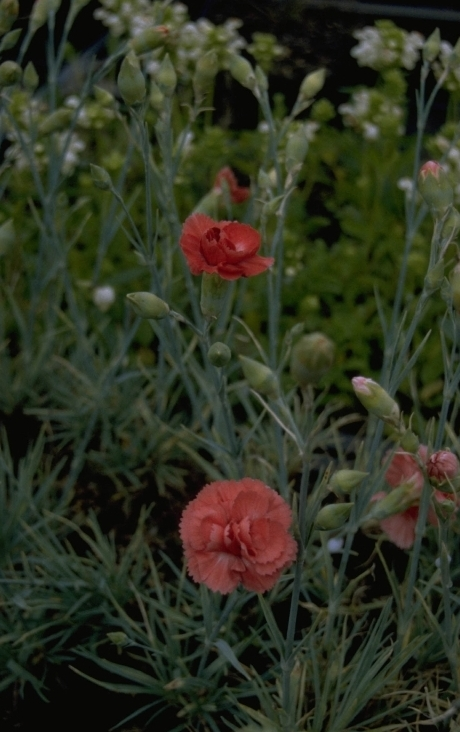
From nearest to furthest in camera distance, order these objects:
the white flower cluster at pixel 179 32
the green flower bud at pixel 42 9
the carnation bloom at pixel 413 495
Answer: the carnation bloom at pixel 413 495, the green flower bud at pixel 42 9, the white flower cluster at pixel 179 32

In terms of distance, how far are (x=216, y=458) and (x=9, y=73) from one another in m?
0.67

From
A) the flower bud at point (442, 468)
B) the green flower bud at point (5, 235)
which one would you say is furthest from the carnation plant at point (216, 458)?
the green flower bud at point (5, 235)

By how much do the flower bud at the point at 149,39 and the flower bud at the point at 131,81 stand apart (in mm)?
169

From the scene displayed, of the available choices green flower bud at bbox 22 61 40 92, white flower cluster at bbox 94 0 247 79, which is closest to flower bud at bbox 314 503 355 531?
green flower bud at bbox 22 61 40 92

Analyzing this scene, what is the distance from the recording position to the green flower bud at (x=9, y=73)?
1.18 meters

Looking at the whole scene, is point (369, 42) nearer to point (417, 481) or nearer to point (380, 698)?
point (417, 481)

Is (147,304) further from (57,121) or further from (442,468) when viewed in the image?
(57,121)

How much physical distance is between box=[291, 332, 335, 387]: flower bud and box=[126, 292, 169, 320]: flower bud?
0.53 ft

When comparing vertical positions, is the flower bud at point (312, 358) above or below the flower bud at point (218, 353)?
above

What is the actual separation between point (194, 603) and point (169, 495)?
298 mm

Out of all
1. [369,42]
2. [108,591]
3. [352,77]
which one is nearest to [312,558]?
[108,591]

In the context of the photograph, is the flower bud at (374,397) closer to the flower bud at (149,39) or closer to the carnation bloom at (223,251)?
the carnation bloom at (223,251)

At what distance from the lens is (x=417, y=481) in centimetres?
109

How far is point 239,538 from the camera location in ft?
2.82
